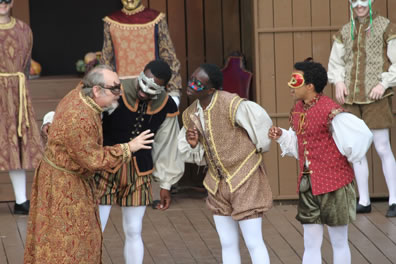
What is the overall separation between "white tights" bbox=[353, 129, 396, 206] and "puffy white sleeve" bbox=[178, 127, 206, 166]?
214cm

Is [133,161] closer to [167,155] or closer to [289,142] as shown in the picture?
[167,155]

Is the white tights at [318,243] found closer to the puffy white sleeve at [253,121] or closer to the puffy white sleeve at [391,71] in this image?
the puffy white sleeve at [253,121]

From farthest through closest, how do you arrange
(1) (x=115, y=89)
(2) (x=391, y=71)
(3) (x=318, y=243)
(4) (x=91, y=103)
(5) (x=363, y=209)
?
1. (5) (x=363, y=209)
2. (2) (x=391, y=71)
3. (3) (x=318, y=243)
4. (1) (x=115, y=89)
5. (4) (x=91, y=103)

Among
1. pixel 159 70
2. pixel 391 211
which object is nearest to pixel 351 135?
pixel 159 70

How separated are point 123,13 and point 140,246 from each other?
2.63 m

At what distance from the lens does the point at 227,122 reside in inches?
188

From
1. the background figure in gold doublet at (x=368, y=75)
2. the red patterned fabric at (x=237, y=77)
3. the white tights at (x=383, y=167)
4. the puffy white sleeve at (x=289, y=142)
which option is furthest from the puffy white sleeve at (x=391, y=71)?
the puffy white sleeve at (x=289, y=142)

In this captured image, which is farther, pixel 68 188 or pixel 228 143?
pixel 228 143

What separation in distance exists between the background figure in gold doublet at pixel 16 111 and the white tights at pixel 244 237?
8.58 ft

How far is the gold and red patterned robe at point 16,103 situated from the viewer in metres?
6.95

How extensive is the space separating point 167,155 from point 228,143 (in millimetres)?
615

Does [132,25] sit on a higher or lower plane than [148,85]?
higher

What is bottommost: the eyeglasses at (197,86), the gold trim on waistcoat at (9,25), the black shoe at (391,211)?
the black shoe at (391,211)

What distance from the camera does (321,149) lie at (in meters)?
4.74
